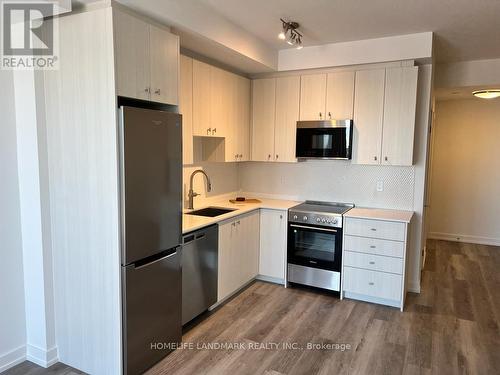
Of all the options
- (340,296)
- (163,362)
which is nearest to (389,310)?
(340,296)

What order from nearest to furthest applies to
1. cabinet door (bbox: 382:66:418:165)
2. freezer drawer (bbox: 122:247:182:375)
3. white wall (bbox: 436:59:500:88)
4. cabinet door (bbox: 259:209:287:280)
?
freezer drawer (bbox: 122:247:182:375), cabinet door (bbox: 382:66:418:165), cabinet door (bbox: 259:209:287:280), white wall (bbox: 436:59:500:88)

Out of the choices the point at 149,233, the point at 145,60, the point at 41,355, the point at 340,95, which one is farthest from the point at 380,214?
the point at 41,355

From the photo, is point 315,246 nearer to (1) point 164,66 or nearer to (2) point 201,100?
(2) point 201,100

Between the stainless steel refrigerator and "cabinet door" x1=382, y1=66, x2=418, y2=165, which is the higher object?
"cabinet door" x1=382, y1=66, x2=418, y2=165

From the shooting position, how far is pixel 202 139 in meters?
3.99

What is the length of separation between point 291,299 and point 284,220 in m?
0.84

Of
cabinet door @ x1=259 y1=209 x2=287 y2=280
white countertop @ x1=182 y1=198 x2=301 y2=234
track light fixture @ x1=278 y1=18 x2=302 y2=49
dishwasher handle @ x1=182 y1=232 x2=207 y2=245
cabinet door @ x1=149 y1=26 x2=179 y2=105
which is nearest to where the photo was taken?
cabinet door @ x1=149 y1=26 x2=179 y2=105

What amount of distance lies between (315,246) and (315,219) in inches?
12.6

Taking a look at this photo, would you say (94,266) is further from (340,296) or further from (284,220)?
(340,296)

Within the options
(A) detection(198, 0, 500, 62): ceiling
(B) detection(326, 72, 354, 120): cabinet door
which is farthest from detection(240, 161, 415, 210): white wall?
(A) detection(198, 0, 500, 62): ceiling

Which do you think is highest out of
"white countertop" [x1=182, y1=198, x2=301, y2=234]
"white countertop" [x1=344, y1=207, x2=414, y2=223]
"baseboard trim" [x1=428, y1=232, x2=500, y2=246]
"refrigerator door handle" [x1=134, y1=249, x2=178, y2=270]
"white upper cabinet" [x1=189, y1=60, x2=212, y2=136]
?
"white upper cabinet" [x1=189, y1=60, x2=212, y2=136]

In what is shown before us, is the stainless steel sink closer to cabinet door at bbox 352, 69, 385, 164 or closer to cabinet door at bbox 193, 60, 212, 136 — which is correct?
cabinet door at bbox 193, 60, 212, 136

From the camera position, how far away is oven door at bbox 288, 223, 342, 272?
3.78m

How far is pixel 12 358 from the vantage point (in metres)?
2.62
